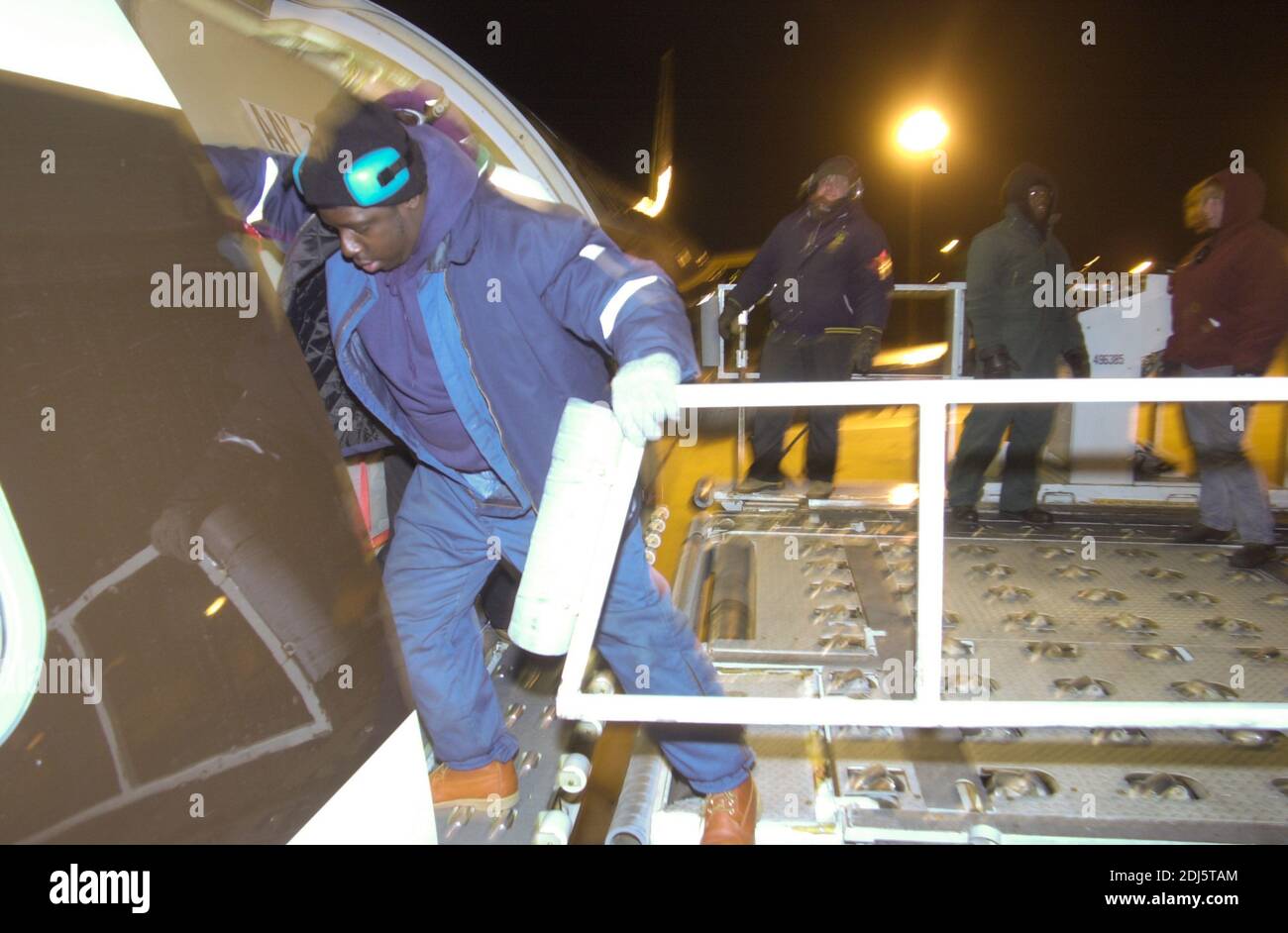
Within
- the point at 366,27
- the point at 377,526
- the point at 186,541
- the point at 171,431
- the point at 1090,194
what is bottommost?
the point at 377,526

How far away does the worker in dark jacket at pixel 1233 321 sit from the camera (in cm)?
381

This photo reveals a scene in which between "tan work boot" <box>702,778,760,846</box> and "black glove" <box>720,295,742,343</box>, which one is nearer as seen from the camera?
"tan work boot" <box>702,778,760,846</box>

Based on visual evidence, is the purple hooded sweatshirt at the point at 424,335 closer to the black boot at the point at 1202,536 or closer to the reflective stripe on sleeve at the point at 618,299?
the reflective stripe on sleeve at the point at 618,299

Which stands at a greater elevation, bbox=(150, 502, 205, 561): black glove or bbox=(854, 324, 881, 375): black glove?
bbox=(854, 324, 881, 375): black glove

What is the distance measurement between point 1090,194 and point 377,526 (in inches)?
839

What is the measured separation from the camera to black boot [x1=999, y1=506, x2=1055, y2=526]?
4.74 m

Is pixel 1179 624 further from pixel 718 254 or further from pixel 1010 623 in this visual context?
pixel 718 254

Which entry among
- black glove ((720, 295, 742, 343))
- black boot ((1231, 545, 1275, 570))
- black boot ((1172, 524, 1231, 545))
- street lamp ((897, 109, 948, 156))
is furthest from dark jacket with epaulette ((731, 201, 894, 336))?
street lamp ((897, 109, 948, 156))

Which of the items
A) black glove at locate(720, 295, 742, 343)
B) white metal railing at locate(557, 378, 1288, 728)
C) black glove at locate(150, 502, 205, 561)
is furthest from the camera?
black glove at locate(720, 295, 742, 343)

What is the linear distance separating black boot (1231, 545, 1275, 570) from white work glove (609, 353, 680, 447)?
12.2 ft

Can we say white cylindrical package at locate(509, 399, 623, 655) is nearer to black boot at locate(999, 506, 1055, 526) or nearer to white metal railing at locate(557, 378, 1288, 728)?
white metal railing at locate(557, 378, 1288, 728)

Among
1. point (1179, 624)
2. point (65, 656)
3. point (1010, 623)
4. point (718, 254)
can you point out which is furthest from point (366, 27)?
point (718, 254)

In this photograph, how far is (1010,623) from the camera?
3412mm

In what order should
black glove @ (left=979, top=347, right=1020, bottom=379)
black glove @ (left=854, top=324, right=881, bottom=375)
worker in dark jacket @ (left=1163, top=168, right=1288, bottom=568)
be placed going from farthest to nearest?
black glove @ (left=854, top=324, right=881, bottom=375) < black glove @ (left=979, top=347, right=1020, bottom=379) < worker in dark jacket @ (left=1163, top=168, right=1288, bottom=568)
